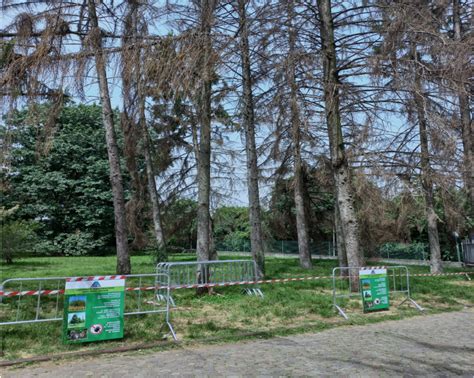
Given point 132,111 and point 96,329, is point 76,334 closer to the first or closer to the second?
point 96,329

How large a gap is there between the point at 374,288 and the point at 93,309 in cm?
560

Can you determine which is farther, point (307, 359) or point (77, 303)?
point (77, 303)

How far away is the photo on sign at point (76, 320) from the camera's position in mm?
5633

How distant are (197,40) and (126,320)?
516 cm

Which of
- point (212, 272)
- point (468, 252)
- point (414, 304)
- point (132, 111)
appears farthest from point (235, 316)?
point (468, 252)

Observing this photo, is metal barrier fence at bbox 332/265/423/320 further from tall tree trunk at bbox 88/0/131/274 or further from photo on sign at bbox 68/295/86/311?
tall tree trunk at bbox 88/0/131/274

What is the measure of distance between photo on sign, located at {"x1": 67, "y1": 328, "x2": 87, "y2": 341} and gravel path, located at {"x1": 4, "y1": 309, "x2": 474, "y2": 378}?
53cm

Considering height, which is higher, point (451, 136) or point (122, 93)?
point (122, 93)

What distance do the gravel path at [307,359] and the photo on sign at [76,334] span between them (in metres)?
0.53

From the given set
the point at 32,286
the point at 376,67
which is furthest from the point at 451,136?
the point at 32,286

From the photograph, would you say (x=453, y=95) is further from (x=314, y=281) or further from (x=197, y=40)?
(x=314, y=281)

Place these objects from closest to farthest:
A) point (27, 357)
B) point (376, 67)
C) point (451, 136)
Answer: point (27, 357), point (451, 136), point (376, 67)

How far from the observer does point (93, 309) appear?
5824mm

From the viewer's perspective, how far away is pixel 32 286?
10719 mm
